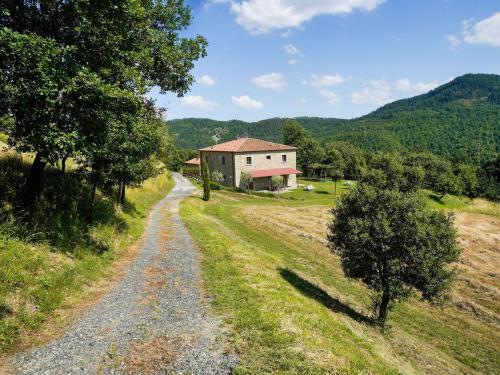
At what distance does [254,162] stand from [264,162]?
101 inches

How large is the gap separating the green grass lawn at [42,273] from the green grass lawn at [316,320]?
497cm

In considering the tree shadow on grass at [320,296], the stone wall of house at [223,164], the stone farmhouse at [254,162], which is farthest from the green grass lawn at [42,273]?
the stone wall of house at [223,164]

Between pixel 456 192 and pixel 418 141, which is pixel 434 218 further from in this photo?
pixel 418 141

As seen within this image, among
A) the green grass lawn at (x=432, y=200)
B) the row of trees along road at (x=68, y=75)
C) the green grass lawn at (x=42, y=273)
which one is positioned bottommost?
the green grass lawn at (x=432, y=200)

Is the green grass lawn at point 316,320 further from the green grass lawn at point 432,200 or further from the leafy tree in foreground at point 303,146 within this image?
the leafy tree in foreground at point 303,146

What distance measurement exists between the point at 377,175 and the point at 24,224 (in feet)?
60.5

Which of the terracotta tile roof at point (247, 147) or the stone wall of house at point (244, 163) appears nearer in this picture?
the stone wall of house at point (244, 163)

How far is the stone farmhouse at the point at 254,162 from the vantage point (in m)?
63.4

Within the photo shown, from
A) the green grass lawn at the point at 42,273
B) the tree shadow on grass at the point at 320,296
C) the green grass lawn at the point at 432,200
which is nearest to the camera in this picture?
the green grass lawn at the point at 42,273

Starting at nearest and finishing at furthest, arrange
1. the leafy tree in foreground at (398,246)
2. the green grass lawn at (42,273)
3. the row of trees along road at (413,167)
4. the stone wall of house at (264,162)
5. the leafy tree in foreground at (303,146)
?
the green grass lawn at (42,273) < the leafy tree in foreground at (398,246) < the row of trees along road at (413,167) < the stone wall of house at (264,162) < the leafy tree in foreground at (303,146)

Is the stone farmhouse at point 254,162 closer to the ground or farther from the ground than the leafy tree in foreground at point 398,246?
farther from the ground

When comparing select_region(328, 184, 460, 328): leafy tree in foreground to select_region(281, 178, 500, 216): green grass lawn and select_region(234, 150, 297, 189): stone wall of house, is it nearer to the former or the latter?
select_region(281, 178, 500, 216): green grass lawn

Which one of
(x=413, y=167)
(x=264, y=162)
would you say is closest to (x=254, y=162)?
(x=264, y=162)

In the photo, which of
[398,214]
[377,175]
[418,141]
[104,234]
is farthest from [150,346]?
[418,141]
